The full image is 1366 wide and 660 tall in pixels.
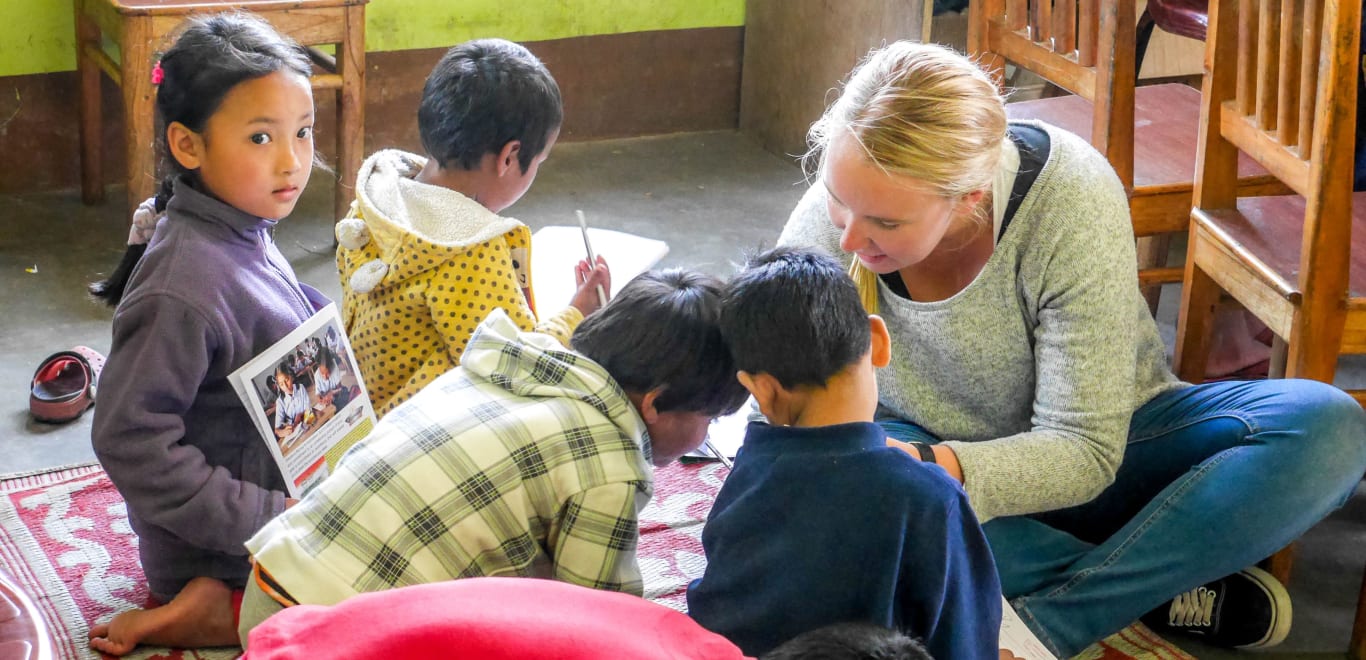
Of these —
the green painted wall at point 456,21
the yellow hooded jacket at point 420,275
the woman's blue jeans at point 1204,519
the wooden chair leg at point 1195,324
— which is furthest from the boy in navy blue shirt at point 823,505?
the green painted wall at point 456,21

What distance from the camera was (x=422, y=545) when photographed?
55.0 inches

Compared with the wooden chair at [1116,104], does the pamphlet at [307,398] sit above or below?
below

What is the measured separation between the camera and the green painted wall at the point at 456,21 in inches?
125

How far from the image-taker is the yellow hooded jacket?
5.98 feet

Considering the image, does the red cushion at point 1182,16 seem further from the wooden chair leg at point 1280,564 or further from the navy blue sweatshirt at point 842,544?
the navy blue sweatshirt at point 842,544

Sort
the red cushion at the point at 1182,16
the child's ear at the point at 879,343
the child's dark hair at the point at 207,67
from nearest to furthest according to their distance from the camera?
the child's ear at the point at 879,343 → the child's dark hair at the point at 207,67 → the red cushion at the point at 1182,16

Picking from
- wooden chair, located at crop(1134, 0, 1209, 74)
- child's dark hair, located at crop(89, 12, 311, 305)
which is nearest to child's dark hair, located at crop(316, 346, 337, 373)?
child's dark hair, located at crop(89, 12, 311, 305)

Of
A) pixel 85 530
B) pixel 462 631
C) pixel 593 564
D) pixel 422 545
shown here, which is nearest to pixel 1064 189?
pixel 593 564

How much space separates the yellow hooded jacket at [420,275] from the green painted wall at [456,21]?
5.49ft

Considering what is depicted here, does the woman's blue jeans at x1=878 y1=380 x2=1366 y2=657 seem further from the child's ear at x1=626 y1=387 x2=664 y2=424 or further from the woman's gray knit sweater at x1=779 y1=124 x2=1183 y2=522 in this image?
the child's ear at x1=626 y1=387 x2=664 y2=424

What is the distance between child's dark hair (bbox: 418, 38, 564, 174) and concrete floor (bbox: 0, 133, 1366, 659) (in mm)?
347

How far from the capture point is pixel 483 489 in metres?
1.39

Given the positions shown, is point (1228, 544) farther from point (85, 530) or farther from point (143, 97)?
point (143, 97)

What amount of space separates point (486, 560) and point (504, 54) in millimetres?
815
